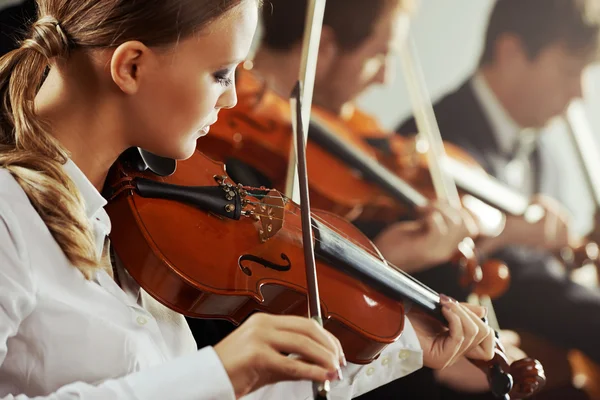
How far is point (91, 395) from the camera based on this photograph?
2.09ft

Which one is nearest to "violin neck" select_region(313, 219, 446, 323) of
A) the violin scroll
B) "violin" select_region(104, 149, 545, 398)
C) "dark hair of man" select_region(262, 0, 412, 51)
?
"violin" select_region(104, 149, 545, 398)

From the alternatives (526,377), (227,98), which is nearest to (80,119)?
(227,98)

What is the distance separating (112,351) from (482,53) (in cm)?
149

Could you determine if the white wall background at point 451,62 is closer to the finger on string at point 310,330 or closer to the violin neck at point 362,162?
the violin neck at point 362,162

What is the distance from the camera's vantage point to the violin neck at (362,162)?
167 centimetres

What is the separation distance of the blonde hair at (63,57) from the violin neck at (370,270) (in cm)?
32

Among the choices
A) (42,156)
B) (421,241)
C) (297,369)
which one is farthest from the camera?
(421,241)

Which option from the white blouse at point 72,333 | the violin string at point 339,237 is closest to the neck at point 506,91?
the violin string at point 339,237

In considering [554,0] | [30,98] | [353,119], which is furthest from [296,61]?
[30,98]

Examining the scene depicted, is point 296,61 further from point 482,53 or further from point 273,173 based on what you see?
point 482,53

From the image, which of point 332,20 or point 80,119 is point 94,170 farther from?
point 332,20

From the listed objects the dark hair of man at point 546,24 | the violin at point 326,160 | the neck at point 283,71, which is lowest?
the violin at point 326,160

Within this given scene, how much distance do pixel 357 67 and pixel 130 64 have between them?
3.66ft

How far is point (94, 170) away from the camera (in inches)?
33.0
